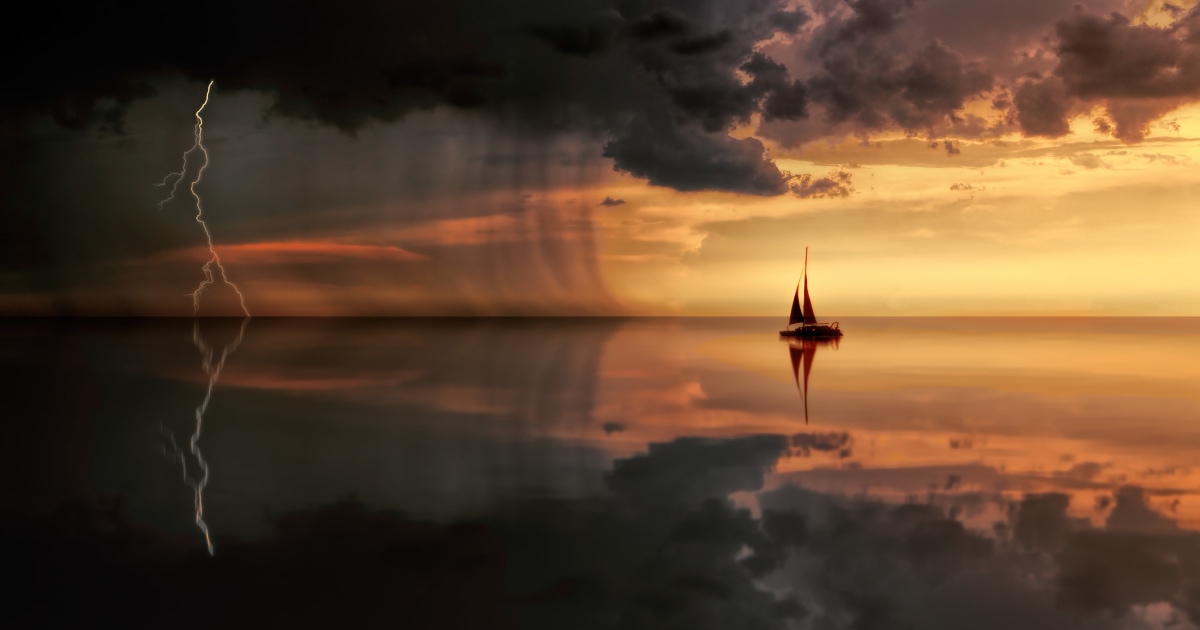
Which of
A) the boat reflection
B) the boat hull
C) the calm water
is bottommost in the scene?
the calm water

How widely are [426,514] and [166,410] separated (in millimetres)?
17784

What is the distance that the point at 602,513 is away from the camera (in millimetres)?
12797

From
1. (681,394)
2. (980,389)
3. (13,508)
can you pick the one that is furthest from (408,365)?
(13,508)

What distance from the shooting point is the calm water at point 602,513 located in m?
9.01

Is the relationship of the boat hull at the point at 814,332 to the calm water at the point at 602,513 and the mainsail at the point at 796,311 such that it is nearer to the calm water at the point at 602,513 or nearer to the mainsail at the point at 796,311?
the mainsail at the point at 796,311

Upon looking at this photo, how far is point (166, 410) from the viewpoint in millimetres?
26359

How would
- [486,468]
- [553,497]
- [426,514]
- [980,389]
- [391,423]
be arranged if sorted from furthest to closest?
[980,389], [391,423], [486,468], [553,497], [426,514]

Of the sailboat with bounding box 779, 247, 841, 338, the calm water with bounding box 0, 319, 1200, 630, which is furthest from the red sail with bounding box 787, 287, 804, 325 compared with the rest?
the calm water with bounding box 0, 319, 1200, 630

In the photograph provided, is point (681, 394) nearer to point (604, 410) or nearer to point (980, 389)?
point (604, 410)

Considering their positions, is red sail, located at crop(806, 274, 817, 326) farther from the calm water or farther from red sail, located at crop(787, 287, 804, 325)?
the calm water

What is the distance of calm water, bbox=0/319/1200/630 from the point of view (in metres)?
9.01

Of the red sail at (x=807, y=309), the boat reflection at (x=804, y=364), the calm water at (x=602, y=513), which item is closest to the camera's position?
the calm water at (x=602, y=513)

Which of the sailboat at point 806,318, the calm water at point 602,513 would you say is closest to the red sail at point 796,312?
the sailboat at point 806,318

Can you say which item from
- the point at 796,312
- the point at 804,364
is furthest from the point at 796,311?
the point at 804,364
